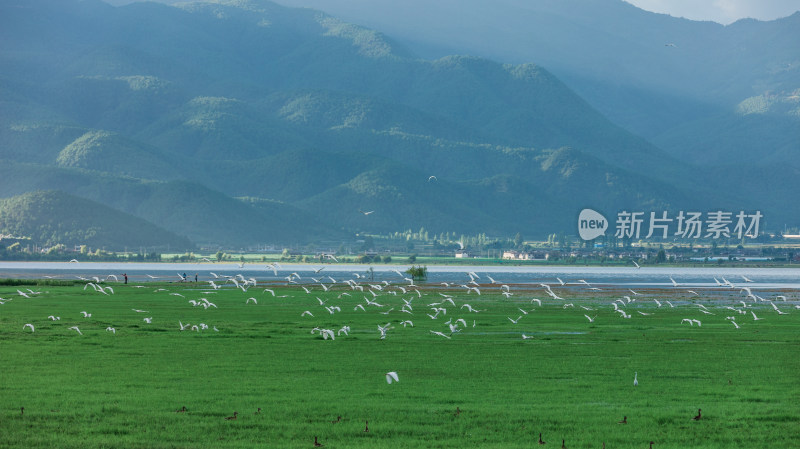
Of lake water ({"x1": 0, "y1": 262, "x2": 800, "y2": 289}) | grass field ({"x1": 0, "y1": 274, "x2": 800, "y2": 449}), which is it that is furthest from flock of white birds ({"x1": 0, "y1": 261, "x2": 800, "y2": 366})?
lake water ({"x1": 0, "y1": 262, "x2": 800, "y2": 289})

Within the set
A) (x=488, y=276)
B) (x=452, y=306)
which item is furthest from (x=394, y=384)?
(x=488, y=276)

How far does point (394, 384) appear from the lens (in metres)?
27.0

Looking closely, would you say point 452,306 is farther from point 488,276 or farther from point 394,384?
point 488,276

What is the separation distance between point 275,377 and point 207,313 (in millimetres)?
27143

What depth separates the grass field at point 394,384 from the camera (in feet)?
67.3

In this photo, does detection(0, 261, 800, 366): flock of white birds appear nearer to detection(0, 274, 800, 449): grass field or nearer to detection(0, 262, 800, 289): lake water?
detection(0, 274, 800, 449): grass field

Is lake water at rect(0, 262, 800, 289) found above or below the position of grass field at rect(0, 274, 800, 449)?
below

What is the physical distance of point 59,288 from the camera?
81.2 meters

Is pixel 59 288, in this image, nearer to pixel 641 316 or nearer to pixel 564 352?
pixel 641 316

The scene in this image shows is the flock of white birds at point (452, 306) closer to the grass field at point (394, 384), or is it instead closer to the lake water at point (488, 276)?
the grass field at point (394, 384)

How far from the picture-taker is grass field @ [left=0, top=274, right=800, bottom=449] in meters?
20.5

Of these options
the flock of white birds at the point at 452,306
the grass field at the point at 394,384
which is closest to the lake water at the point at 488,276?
the flock of white birds at the point at 452,306

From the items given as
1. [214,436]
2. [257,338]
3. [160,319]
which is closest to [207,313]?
[160,319]

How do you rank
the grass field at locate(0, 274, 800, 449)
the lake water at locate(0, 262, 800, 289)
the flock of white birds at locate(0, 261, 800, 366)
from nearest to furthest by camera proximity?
A: the grass field at locate(0, 274, 800, 449) < the flock of white birds at locate(0, 261, 800, 366) < the lake water at locate(0, 262, 800, 289)
